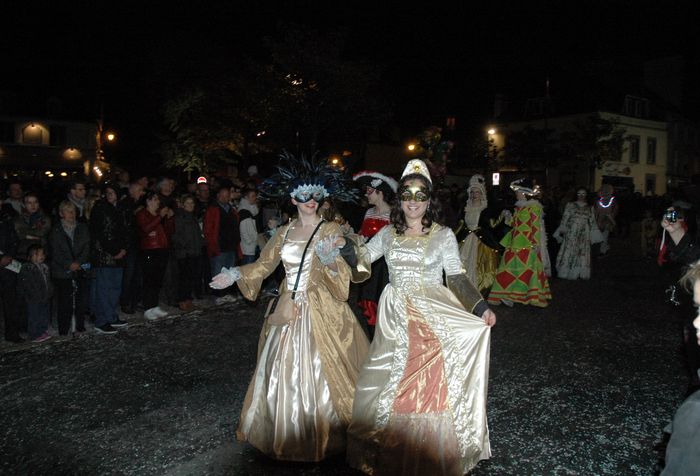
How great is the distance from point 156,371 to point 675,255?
4834 mm

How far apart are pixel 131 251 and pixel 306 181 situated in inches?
193

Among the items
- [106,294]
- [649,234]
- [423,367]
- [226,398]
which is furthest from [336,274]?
[649,234]

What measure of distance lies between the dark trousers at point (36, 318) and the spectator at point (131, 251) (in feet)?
4.17

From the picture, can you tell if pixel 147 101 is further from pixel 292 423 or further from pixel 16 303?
pixel 292 423

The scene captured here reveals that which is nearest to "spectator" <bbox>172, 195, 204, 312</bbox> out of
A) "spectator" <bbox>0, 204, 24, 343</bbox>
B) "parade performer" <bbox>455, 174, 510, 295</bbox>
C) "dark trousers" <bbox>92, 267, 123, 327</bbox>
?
"dark trousers" <bbox>92, 267, 123, 327</bbox>

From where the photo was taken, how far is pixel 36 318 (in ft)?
21.8

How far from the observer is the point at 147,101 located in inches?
1460

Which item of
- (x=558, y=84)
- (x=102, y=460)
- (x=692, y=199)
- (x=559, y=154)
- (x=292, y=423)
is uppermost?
(x=558, y=84)

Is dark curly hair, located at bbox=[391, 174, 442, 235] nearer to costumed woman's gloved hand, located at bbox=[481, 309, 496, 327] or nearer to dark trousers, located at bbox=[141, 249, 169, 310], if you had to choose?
costumed woman's gloved hand, located at bbox=[481, 309, 496, 327]

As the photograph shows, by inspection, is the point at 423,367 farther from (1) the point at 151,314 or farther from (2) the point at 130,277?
(2) the point at 130,277

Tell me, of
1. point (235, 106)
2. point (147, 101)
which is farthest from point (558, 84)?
point (147, 101)

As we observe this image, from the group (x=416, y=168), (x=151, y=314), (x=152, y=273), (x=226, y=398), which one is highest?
(x=416, y=168)

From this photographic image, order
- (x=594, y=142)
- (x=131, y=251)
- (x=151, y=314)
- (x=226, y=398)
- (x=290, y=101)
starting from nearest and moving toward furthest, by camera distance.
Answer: (x=226, y=398) → (x=151, y=314) → (x=131, y=251) → (x=290, y=101) → (x=594, y=142)

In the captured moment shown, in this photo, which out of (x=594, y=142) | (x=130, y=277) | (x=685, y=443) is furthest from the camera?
(x=594, y=142)
